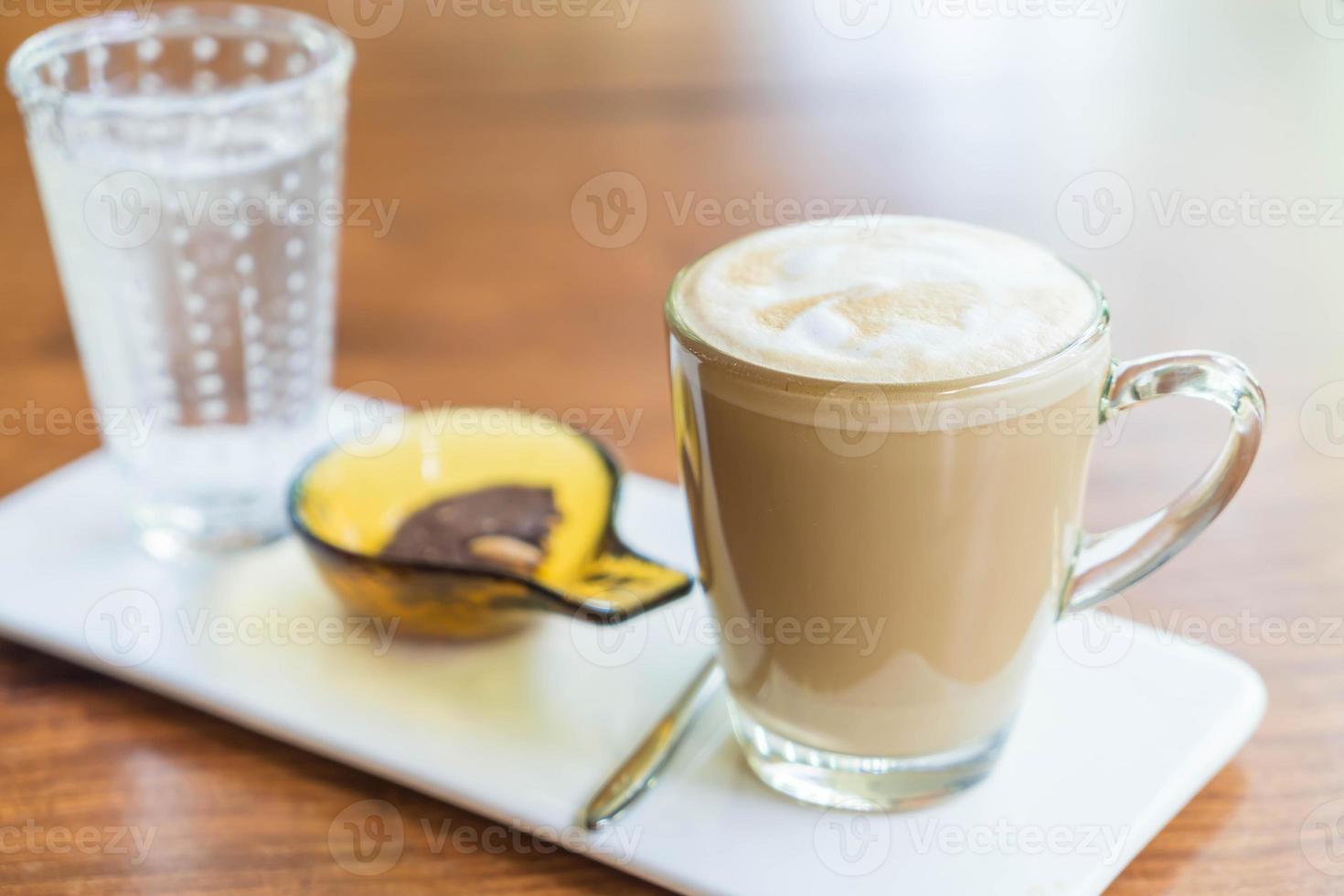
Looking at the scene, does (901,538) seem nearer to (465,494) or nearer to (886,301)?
(886,301)

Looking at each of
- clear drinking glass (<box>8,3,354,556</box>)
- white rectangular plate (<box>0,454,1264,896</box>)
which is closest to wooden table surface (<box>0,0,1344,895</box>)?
white rectangular plate (<box>0,454,1264,896</box>)

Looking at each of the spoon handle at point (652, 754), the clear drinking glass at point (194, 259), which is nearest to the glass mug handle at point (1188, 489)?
the spoon handle at point (652, 754)

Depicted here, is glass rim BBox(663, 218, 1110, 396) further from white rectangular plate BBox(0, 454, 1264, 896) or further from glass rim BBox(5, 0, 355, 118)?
glass rim BBox(5, 0, 355, 118)

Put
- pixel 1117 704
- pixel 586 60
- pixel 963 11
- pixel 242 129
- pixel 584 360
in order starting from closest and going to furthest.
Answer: pixel 1117 704 → pixel 242 129 → pixel 584 360 → pixel 586 60 → pixel 963 11

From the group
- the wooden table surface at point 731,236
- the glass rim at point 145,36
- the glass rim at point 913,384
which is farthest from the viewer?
the glass rim at point 145,36

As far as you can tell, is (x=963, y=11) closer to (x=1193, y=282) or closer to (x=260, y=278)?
(x=1193, y=282)

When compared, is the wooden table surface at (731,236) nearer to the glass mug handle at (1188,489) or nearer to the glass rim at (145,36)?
the glass mug handle at (1188,489)

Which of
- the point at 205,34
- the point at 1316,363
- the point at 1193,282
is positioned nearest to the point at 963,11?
the point at 1193,282
